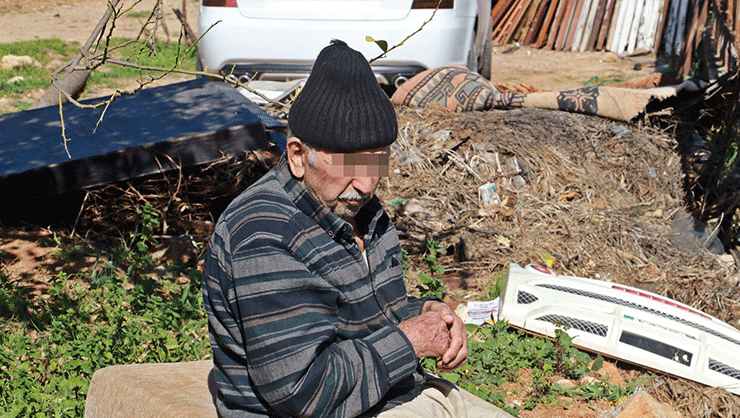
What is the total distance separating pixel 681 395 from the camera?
11.2 ft

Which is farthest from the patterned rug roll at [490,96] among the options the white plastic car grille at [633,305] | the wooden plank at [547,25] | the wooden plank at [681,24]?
the wooden plank at [547,25]

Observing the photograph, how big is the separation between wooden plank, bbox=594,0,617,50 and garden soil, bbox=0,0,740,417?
6.60 metres

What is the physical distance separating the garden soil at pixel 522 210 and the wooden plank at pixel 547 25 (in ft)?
22.3

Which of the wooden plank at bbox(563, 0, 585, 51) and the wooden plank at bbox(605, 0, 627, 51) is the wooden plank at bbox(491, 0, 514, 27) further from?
the wooden plank at bbox(605, 0, 627, 51)

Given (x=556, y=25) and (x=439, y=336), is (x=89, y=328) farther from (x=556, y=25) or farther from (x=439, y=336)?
(x=556, y=25)

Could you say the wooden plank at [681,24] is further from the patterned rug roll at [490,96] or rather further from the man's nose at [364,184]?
the man's nose at [364,184]

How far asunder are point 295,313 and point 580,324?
2.42m

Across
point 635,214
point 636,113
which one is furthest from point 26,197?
point 636,113

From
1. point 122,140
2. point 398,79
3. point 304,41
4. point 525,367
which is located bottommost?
point 525,367

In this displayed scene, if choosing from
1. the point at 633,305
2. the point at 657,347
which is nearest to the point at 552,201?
the point at 633,305

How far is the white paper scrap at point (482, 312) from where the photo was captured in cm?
374

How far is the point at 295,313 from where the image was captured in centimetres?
163

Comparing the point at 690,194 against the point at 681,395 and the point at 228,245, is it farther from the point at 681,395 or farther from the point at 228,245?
the point at 228,245

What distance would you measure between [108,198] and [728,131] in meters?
4.76
